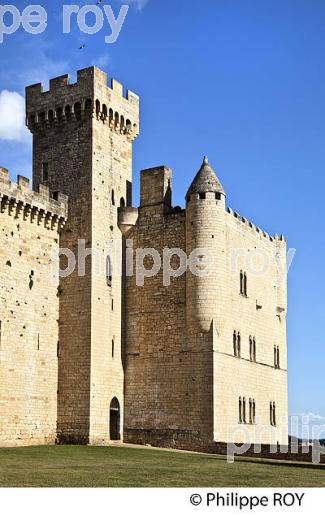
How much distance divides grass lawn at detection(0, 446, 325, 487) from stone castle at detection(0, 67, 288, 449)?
3837 millimetres

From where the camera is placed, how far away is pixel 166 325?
118 feet

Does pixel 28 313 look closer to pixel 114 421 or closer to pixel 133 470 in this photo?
pixel 114 421

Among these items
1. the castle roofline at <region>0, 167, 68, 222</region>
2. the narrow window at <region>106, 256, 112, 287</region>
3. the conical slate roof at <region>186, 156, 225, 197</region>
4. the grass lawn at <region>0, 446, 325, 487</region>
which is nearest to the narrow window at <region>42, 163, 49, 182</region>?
the castle roofline at <region>0, 167, 68, 222</region>

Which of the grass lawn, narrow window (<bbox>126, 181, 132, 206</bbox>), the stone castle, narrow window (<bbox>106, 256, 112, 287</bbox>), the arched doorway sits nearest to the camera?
the grass lawn

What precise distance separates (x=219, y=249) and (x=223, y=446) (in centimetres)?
850

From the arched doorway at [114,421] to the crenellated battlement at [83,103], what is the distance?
12438mm

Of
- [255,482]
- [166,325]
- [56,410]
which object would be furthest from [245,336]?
[255,482]

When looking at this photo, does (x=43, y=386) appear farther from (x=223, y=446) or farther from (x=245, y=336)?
(x=245, y=336)

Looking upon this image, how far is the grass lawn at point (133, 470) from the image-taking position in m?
18.5

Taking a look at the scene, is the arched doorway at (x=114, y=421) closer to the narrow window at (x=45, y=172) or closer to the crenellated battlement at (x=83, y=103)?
the narrow window at (x=45, y=172)

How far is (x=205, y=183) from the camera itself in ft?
119

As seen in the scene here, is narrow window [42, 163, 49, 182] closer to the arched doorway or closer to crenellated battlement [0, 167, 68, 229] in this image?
crenellated battlement [0, 167, 68, 229]

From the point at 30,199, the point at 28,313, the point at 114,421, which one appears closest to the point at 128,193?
the point at 30,199

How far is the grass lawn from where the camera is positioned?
18.5 meters
